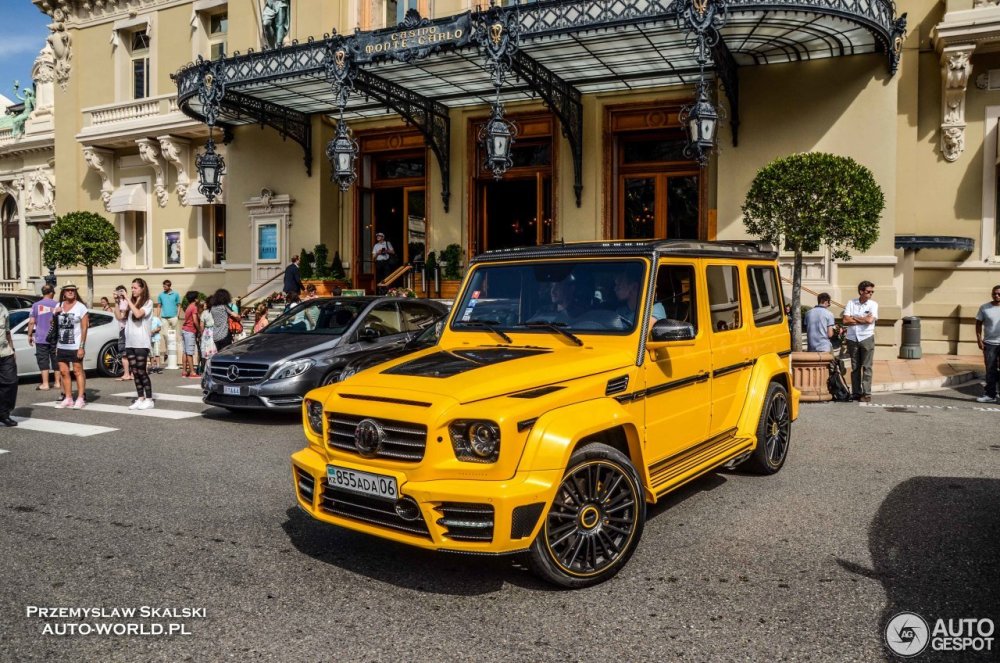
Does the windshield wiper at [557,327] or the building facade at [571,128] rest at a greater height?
the building facade at [571,128]

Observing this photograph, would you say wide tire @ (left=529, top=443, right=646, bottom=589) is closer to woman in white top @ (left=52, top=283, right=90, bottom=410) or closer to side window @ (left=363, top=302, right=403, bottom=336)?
side window @ (left=363, top=302, right=403, bottom=336)

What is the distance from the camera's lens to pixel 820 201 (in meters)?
11.5

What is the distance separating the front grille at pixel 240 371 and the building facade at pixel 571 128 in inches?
347

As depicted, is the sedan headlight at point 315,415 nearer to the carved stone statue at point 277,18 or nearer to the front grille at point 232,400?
the front grille at point 232,400

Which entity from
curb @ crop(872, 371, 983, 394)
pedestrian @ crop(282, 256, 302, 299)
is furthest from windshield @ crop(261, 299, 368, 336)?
pedestrian @ crop(282, 256, 302, 299)

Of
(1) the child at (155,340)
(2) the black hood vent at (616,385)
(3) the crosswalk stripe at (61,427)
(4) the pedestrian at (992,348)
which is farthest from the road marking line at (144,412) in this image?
(4) the pedestrian at (992,348)

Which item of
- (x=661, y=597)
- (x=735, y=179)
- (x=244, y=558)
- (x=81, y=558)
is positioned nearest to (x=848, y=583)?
(x=661, y=597)

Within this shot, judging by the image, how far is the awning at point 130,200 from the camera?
2642cm

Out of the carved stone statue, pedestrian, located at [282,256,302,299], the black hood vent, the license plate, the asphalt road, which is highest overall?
the carved stone statue

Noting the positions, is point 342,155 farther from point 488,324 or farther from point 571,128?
point 488,324

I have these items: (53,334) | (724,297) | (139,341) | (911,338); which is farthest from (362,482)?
(911,338)

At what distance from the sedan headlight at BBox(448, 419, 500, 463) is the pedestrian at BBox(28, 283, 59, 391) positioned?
1038 centimetres

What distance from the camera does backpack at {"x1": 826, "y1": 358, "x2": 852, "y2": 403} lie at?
36.8ft

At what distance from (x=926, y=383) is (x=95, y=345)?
1477 cm
